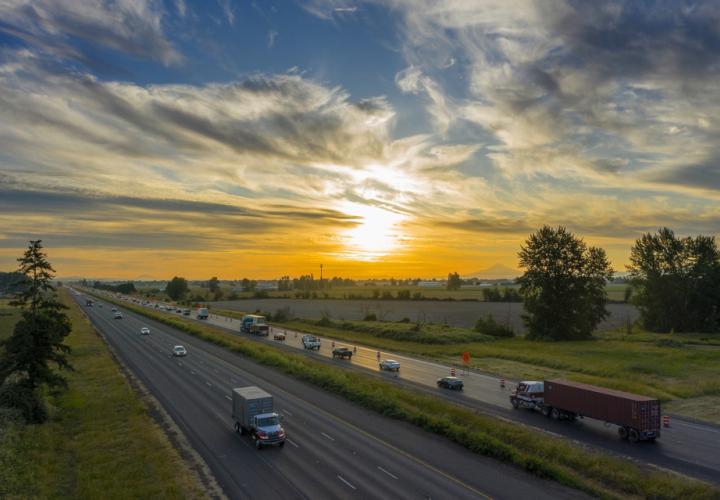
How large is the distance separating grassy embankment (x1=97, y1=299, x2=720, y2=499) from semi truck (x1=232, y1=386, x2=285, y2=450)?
441 inches

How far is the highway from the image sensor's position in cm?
2577

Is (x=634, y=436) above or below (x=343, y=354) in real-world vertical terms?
above

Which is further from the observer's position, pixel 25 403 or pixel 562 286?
pixel 562 286

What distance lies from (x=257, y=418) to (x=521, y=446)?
18.4 meters

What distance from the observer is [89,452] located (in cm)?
3216

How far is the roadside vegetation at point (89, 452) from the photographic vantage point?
26016 mm

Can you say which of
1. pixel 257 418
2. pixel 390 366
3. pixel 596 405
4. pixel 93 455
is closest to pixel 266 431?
pixel 257 418

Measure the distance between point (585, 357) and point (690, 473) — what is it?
49.2m

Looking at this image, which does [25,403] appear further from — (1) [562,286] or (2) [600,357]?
(1) [562,286]

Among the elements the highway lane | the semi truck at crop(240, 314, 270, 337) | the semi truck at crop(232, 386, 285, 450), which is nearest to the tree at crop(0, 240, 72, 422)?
the semi truck at crop(232, 386, 285, 450)

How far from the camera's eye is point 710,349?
255 feet

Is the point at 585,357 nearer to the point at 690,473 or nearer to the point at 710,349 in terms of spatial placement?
the point at 710,349

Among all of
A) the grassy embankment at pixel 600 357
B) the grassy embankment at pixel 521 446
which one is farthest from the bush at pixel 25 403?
the grassy embankment at pixel 600 357

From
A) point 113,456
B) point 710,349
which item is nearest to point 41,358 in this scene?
point 113,456
